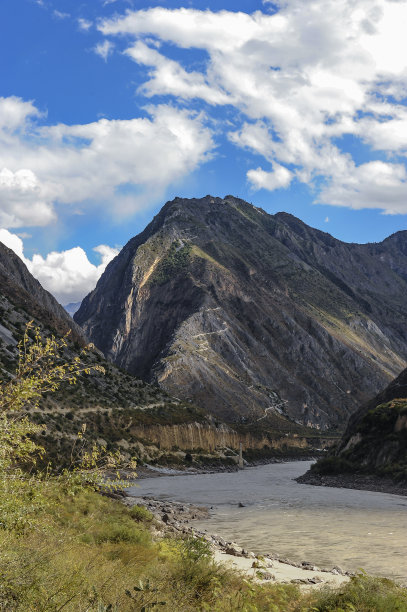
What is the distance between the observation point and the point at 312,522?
1160 inches

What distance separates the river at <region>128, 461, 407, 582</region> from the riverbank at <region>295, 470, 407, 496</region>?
1.86 metres

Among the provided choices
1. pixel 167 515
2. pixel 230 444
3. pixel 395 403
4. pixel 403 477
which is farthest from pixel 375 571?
pixel 230 444

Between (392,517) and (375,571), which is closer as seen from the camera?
(375,571)

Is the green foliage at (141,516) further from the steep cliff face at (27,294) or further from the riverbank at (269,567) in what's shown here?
the steep cliff face at (27,294)

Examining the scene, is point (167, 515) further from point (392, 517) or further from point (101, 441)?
point (101, 441)

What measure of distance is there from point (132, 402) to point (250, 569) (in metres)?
67.2

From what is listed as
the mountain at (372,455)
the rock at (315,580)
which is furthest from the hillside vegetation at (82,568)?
the mountain at (372,455)

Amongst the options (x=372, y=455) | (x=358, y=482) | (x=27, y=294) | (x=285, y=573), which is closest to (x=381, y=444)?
(x=372, y=455)

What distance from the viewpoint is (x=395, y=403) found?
60.1m

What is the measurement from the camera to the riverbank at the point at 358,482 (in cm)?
4509

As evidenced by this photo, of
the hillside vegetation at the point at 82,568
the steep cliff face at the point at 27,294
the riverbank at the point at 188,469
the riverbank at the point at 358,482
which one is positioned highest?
the steep cliff face at the point at 27,294

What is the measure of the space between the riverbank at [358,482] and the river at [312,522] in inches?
73.0

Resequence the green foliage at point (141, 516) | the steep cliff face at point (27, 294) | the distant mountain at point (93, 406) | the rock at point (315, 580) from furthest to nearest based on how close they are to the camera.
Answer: the steep cliff face at point (27, 294) → the distant mountain at point (93, 406) → the green foliage at point (141, 516) → the rock at point (315, 580)

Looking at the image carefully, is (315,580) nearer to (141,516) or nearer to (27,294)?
(141,516)
